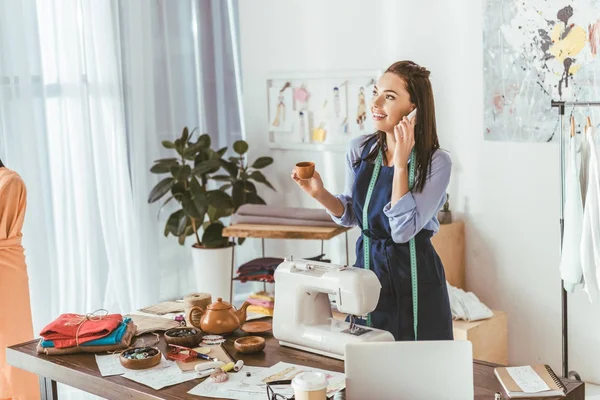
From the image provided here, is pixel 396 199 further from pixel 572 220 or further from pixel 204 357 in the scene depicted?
pixel 572 220

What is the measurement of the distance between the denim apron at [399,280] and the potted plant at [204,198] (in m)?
2.26

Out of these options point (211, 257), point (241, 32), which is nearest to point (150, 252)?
point (211, 257)

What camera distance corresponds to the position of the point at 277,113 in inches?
213

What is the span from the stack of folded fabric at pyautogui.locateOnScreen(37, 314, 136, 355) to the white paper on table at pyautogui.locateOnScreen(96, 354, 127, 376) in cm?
5

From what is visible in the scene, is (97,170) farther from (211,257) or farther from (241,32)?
(241,32)

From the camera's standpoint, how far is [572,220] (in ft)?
12.5

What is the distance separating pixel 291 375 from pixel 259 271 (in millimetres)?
→ 2275

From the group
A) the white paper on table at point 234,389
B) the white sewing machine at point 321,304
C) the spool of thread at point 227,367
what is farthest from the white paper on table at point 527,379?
the spool of thread at point 227,367

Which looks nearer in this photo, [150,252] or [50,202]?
[50,202]

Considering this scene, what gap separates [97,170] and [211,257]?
87 cm

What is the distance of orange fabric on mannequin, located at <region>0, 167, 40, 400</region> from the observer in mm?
3582

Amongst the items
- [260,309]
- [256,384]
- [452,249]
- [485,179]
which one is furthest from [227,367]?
[485,179]

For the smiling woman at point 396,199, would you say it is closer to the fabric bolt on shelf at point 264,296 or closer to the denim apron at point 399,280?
the denim apron at point 399,280

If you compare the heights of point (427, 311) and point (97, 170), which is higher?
point (97, 170)
